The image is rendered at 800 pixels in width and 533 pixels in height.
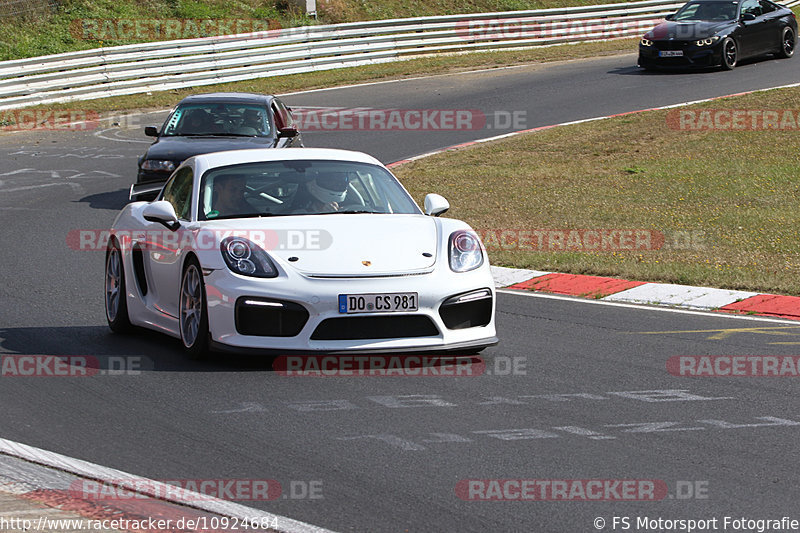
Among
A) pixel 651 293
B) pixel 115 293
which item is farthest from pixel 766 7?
pixel 115 293

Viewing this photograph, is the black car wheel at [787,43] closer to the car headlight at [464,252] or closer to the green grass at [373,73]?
the green grass at [373,73]

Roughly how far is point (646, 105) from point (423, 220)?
16.3 m

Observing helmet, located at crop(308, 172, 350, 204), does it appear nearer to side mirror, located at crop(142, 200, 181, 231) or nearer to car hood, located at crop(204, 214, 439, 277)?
car hood, located at crop(204, 214, 439, 277)

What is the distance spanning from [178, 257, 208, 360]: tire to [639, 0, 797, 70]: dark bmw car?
69.6 feet

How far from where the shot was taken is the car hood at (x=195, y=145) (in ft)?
49.7

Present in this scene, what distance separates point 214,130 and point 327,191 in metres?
7.91

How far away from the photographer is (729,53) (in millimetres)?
27281

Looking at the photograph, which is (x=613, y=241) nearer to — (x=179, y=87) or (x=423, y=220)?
(x=423, y=220)

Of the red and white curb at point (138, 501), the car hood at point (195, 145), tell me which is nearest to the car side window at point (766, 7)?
the car hood at point (195, 145)

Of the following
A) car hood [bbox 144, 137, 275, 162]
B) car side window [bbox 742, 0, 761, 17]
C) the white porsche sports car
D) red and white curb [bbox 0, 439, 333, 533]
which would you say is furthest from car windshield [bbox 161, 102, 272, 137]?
car side window [bbox 742, 0, 761, 17]

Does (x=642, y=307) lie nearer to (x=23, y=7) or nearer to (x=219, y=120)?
(x=219, y=120)

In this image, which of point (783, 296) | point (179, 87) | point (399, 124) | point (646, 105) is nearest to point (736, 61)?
point (646, 105)

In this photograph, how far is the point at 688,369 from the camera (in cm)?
758

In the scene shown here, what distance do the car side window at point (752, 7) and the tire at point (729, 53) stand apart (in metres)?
0.84
